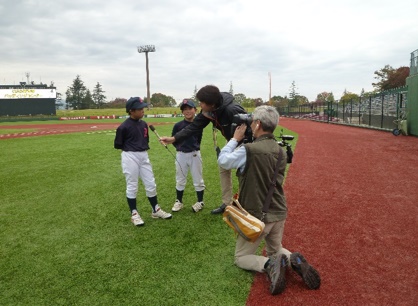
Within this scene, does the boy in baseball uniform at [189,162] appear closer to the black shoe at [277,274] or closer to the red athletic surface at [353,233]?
the red athletic surface at [353,233]

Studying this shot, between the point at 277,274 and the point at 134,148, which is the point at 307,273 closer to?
the point at 277,274

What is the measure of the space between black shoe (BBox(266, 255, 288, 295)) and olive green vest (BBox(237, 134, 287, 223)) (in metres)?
0.40

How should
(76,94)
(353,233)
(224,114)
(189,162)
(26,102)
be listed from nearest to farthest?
(224,114)
(353,233)
(189,162)
(26,102)
(76,94)

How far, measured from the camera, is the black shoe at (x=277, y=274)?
9.71ft

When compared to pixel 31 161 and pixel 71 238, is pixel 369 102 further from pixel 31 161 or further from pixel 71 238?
pixel 71 238

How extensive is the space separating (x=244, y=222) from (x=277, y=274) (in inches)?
23.3

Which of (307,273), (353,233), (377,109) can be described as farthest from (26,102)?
(307,273)

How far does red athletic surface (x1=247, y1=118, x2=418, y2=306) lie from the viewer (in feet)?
9.98

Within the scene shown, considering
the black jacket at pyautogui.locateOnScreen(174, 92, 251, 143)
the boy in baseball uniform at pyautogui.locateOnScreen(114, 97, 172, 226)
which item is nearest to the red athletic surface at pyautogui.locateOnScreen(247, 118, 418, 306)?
the black jacket at pyautogui.locateOnScreen(174, 92, 251, 143)

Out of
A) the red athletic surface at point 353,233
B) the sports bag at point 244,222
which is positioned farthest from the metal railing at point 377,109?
the sports bag at point 244,222

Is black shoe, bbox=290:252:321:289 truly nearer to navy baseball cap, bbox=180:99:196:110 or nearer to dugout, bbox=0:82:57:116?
navy baseball cap, bbox=180:99:196:110

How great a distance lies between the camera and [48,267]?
363cm

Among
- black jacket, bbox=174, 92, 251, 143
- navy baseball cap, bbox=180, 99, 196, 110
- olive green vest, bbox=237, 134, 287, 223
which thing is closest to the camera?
olive green vest, bbox=237, 134, 287, 223

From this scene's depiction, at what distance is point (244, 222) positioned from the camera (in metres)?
2.99
